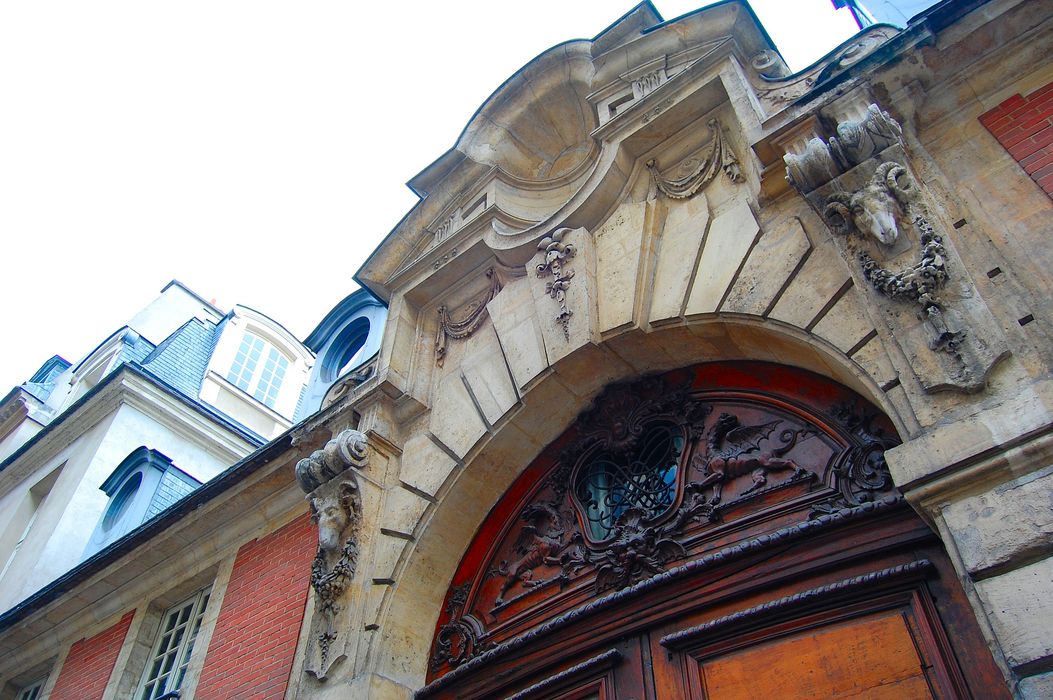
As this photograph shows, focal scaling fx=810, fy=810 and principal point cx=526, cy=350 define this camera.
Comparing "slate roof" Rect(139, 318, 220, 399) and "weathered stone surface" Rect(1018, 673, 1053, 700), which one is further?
"slate roof" Rect(139, 318, 220, 399)

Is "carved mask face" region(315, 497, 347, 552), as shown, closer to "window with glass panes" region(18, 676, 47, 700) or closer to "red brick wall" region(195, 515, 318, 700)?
"red brick wall" region(195, 515, 318, 700)

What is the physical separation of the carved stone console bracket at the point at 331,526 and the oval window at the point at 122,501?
734 cm

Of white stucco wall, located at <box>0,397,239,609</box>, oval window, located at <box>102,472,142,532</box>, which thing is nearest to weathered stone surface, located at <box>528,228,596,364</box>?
oval window, located at <box>102,472,142,532</box>

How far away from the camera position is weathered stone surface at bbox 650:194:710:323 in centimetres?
493

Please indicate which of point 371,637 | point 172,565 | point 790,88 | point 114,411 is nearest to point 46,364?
point 114,411

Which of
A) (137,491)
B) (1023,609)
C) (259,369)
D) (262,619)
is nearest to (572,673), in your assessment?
(1023,609)

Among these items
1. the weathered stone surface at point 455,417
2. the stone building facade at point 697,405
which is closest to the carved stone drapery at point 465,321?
the stone building facade at point 697,405

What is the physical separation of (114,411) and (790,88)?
12346mm

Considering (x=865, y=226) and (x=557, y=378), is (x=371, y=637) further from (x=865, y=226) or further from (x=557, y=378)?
(x=865, y=226)

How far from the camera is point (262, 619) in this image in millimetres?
6586

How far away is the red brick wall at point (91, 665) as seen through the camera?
783cm

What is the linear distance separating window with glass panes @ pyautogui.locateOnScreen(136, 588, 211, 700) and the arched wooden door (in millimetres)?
3207

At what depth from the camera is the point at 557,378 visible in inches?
214

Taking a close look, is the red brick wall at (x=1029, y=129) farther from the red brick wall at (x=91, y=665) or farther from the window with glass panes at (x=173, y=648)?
the red brick wall at (x=91, y=665)
